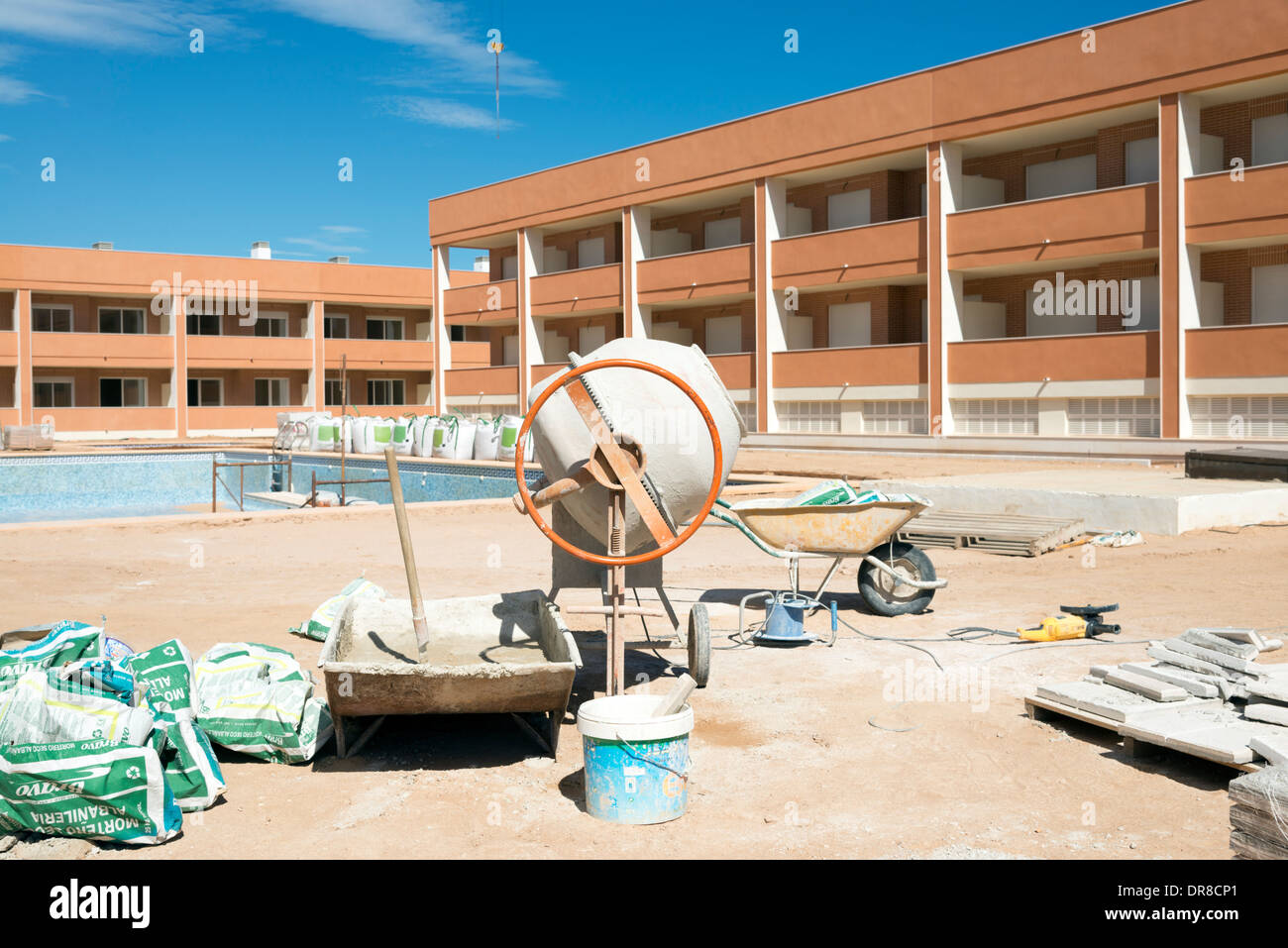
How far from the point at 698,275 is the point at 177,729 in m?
32.4

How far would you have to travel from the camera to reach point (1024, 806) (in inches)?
199

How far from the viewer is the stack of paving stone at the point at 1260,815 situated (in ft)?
12.9

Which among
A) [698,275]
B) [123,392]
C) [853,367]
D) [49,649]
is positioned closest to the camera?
[49,649]

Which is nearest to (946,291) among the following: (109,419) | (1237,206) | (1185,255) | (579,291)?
(1185,255)

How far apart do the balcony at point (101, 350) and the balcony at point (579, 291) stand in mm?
15826

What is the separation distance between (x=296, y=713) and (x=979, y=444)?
2443 centimetres

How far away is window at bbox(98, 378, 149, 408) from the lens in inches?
1874

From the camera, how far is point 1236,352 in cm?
2409

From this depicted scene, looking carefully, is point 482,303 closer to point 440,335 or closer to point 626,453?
point 440,335

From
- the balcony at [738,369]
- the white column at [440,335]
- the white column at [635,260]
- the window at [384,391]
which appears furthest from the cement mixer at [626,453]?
the window at [384,391]

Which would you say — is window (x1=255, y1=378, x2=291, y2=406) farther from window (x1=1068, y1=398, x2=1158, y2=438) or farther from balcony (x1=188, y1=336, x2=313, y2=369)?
window (x1=1068, y1=398, x2=1158, y2=438)

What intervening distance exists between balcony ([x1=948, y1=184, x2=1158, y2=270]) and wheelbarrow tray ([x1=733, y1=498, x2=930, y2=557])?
1931 centimetres

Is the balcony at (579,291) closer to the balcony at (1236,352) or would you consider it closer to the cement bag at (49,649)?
the balcony at (1236,352)

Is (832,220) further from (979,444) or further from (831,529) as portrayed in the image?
(831,529)
